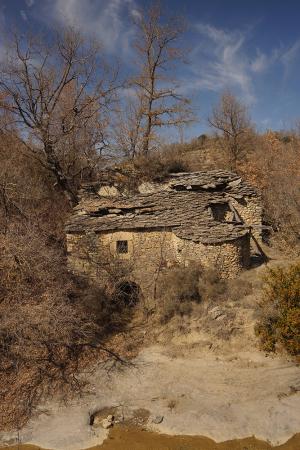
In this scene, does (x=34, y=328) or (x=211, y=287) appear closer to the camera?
(x=34, y=328)

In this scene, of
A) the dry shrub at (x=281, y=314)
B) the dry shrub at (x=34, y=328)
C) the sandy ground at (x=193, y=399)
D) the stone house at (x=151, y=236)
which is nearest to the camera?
A: the sandy ground at (x=193, y=399)

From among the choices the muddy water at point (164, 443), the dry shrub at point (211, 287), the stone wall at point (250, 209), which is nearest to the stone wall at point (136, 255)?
the dry shrub at point (211, 287)

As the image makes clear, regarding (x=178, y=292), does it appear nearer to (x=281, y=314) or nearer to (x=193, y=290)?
(x=193, y=290)

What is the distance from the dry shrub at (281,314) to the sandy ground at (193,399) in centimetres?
51

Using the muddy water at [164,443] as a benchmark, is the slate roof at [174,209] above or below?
above

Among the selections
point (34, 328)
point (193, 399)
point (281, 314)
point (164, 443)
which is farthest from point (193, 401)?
point (34, 328)

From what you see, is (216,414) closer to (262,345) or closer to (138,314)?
(262,345)

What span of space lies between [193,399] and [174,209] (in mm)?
7308

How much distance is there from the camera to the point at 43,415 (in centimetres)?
867

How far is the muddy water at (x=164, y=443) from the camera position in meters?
7.42

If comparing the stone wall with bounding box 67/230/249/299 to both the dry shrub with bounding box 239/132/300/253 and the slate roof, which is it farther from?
the dry shrub with bounding box 239/132/300/253

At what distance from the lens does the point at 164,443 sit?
7.75m

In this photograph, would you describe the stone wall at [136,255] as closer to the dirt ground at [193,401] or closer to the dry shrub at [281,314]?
the dry shrub at [281,314]

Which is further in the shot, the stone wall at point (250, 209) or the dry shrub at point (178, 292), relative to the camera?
the stone wall at point (250, 209)
